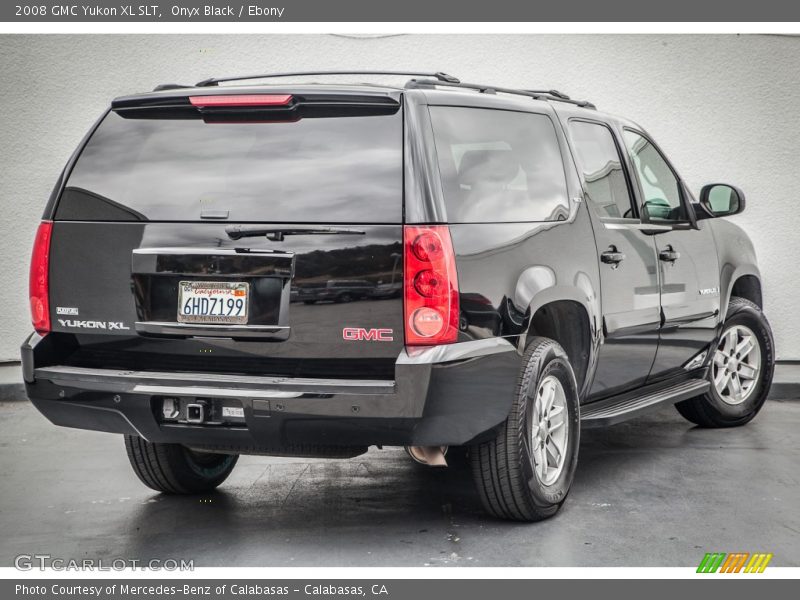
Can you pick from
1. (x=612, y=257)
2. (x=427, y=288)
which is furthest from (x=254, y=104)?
(x=612, y=257)

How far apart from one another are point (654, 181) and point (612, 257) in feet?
3.88

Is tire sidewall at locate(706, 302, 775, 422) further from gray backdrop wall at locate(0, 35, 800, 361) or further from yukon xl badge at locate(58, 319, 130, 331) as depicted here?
yukon xl badge at locate(58, 319, 130, 331)

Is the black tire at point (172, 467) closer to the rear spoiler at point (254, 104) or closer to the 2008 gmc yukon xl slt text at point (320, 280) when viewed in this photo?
the 2008 gmc yukon xl slt text at point (320, 280)

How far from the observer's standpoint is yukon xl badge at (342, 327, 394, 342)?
4422 millimetres

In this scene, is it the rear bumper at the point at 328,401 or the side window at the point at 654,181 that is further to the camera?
the side window at the point at 654,181

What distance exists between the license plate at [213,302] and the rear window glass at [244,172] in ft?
0.91

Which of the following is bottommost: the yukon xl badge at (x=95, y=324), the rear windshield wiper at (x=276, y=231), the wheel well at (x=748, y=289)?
the wheel well at (x=748, y=289)

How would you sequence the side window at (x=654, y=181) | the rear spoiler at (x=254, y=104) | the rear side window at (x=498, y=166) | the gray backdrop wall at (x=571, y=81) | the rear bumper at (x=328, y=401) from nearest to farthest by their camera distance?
the rear bumper at (x=328, y=401) → the rear spoiler at (x=254, y=104) → the rear side window at (x=498, y=166) → the side window at (x=654, y=181) → the gray backdrop wall at (x=571, y=81)

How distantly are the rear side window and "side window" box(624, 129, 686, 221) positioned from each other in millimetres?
1082

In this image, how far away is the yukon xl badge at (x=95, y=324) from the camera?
4773 millimetres

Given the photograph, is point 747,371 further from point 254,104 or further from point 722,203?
point 254,104

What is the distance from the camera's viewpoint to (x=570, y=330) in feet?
18.5

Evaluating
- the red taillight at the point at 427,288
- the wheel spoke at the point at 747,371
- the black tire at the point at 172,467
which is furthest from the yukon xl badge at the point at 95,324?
the wheel spoke at the point at 747,371
